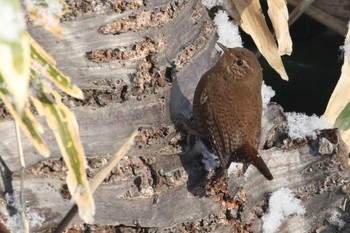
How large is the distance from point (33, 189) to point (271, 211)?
2.25 feet

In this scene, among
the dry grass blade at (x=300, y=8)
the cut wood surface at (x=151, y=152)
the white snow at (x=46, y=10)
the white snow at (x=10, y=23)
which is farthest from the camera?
the dry grass blade at (x=300, y=8)

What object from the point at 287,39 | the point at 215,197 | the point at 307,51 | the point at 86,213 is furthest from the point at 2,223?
the point at 307,51

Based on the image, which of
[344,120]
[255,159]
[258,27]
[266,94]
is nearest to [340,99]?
[344,120]

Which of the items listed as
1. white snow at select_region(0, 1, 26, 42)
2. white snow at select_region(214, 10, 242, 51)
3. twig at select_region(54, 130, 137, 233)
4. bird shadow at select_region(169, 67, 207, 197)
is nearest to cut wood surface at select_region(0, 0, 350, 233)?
bird shadow at select_region(169, 67, 207, 197)

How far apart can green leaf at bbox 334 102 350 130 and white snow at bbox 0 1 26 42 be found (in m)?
1.59

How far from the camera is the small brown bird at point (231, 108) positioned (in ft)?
6.17

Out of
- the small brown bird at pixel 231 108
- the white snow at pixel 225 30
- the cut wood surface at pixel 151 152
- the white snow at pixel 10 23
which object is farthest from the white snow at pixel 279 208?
the white snow at pixel 10 23

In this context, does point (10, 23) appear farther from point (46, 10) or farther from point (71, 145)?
point (46, 10)

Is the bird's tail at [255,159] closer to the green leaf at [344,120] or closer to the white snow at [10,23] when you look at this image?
the green leaf at [344,120]

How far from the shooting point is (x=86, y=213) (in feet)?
3.86

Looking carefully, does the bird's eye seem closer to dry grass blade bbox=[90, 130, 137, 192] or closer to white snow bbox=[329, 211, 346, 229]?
white snow bbox=[329, 211, 346, 229]

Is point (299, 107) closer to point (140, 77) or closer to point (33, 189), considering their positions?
point (140, 77)

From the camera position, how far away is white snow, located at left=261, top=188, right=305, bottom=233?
189 cm

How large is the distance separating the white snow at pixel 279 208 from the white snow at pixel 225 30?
508mm
